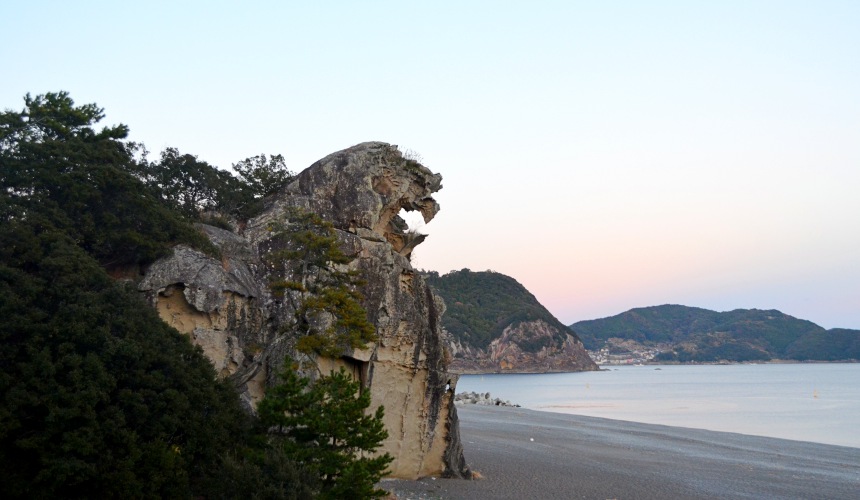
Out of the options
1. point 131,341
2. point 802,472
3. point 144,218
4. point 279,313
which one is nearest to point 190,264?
point 144,218

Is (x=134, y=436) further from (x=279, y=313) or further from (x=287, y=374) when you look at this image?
(x=279, y=313)

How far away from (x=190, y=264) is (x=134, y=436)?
6782 millimetres

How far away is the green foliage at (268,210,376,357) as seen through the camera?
18.5 m

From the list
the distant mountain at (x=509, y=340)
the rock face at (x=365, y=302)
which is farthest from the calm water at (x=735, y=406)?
the distant mountain at (x=509, y=340)

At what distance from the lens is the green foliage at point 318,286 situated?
18469mm

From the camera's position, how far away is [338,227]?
71.3 feet

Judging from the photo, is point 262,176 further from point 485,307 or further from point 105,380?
point 485,307

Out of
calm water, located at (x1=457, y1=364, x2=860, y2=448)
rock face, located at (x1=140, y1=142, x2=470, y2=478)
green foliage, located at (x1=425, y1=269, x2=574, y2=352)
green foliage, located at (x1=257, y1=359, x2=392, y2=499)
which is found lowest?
calm water, located at (x1=457, y1=364, x2=860, y2=448)

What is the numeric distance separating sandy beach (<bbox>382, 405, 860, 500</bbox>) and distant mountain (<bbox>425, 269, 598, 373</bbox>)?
109 meters

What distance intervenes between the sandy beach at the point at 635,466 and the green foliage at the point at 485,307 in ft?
364

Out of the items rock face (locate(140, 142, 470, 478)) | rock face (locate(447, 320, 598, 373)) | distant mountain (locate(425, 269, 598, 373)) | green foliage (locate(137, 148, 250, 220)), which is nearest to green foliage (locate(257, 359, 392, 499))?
rock face (locate(140, 142, 470, 478))

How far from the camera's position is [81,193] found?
54.5ft

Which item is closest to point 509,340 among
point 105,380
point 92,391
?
point 105,380

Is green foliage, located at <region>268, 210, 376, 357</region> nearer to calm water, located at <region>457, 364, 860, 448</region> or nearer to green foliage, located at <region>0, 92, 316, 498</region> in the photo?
green foliage, located at <region>0, 92, 316, 498</region>
